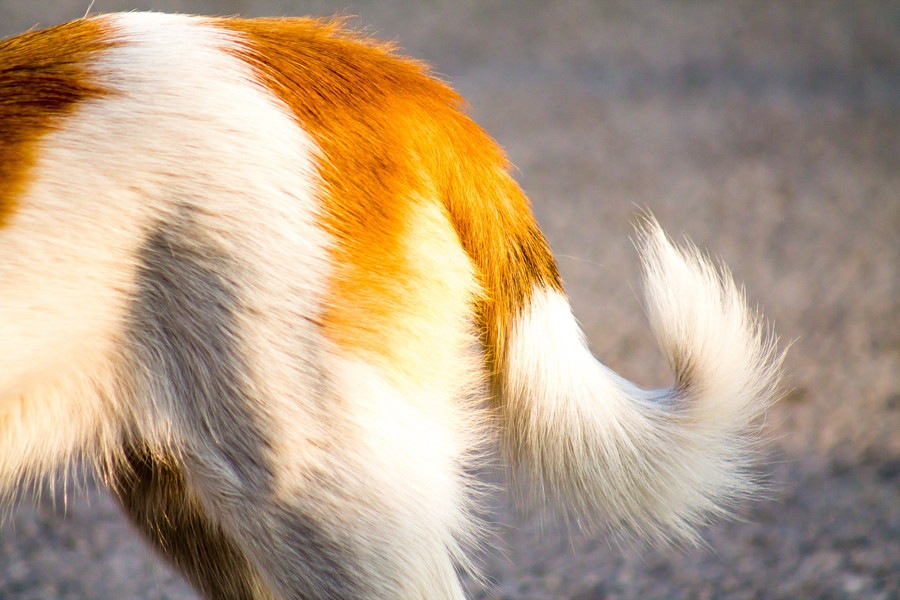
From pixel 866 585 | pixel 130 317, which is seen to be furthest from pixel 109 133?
pixel 866 585

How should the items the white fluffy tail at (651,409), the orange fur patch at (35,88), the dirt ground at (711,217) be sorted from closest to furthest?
the orange fur patch at (35,88) < the white fluffy tail at (651,409) < the dirt ground at (711,217)

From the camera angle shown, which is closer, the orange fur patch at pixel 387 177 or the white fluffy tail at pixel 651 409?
the orange fur patch at pixel 387 177

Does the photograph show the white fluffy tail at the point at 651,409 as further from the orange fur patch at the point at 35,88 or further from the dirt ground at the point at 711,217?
the orange fur patch at the point at 35,88

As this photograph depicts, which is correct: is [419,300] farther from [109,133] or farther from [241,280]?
[109,133]

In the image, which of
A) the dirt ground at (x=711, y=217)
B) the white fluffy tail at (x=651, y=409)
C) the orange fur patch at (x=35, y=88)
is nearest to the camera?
the orange fur patch at (x=35, y=88)

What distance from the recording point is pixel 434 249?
4.77 feet

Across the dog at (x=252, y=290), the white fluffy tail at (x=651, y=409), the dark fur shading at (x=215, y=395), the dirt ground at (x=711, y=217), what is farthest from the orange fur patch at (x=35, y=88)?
the dirt ground at (x=711, y=217)

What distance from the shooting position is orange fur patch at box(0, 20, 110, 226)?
1283mm

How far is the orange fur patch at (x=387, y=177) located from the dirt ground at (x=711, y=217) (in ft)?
2.74

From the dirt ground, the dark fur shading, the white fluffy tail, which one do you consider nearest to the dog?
the dark fur shading

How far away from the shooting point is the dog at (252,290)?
130 centimetres

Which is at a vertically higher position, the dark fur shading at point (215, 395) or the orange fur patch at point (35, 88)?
the orange fur patch at point (35, 88)

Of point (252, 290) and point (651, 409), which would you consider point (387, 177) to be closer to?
point (252, 290)

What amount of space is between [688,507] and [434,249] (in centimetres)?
67
